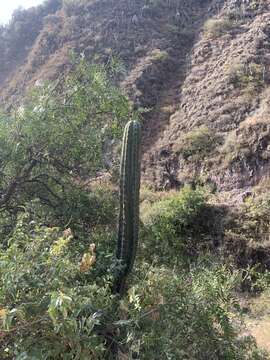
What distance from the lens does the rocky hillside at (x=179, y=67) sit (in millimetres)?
12859

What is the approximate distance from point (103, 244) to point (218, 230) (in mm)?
5956

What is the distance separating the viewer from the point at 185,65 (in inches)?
742

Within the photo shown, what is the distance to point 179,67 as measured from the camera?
19.0 meters

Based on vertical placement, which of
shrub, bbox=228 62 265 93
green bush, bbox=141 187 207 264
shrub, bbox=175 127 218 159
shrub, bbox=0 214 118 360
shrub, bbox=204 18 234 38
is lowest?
green bush, bbox=141 187 207 264

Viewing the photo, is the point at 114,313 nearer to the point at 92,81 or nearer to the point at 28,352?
the point at 28,352

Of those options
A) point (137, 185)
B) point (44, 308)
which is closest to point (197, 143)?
point (137, 185)

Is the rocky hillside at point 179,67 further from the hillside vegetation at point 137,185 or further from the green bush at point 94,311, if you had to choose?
the green bush at point 94,311

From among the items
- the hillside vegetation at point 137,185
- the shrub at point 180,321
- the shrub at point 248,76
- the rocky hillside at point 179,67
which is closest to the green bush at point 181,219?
the hillside vegetation at point 137,185

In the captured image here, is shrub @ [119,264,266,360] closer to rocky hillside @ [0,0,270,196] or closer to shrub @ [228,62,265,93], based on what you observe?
rocky hillside @ [0,0,270,196]

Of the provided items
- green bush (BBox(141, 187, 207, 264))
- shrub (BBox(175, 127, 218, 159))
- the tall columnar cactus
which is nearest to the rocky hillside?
shrub (BBox(175, 127, 218, 159))

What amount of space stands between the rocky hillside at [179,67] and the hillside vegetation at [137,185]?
68 mm

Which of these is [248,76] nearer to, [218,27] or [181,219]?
[218,27]

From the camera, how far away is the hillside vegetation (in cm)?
279

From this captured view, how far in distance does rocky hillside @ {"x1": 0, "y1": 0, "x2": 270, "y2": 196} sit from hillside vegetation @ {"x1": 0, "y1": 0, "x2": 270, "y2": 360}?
2.7 inches
